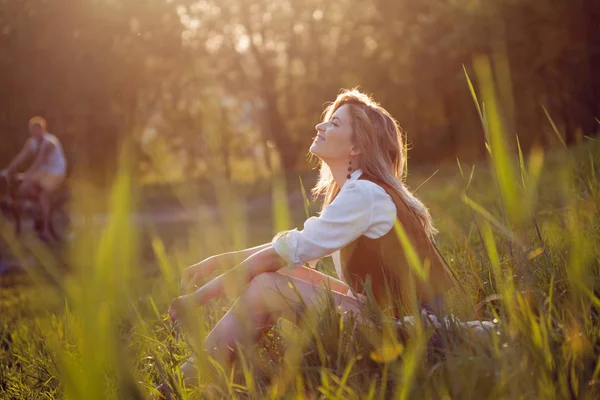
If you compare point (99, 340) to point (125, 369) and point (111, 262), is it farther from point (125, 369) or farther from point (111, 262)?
point (125, 369)

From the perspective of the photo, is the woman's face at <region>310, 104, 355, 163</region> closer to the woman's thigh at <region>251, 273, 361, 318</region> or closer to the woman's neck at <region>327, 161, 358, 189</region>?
the woman's neck at <region>327, 161, 358, 189</region>

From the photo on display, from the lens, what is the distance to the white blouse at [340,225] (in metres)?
2.72

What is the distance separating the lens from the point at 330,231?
8.96 ft

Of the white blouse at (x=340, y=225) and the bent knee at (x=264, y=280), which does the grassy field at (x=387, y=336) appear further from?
the white blouse at (x=340, y=225)

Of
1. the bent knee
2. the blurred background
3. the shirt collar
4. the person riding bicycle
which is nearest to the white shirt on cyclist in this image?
the person riding bicycle

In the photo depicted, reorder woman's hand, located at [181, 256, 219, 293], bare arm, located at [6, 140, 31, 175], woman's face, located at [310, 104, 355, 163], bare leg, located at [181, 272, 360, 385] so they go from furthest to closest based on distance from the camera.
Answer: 1. bare arm, located at [6, 140, 31, 175]
2. woman's face, located at [310, 104, 355, 163]
3. woman's hand, located at [181, 256, 219, 293]
4. bare leg, located at [181, 272, 360, 385]

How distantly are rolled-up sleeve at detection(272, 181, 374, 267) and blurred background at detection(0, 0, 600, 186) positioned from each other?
1284 centimetres

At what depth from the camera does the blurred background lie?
61.0ft

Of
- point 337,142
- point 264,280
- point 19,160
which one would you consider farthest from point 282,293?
point 19,160

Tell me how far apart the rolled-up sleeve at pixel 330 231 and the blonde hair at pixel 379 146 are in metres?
0.22

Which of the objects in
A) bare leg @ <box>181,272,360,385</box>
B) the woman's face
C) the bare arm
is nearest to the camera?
bare leg @ <box>181,272,360,385</box>

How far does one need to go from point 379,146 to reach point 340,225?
481 mm

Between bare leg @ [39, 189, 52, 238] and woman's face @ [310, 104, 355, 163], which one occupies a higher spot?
woman's face @ [310, 104, 355, 163]

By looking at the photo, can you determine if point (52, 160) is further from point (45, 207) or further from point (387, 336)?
point (387, 336)
